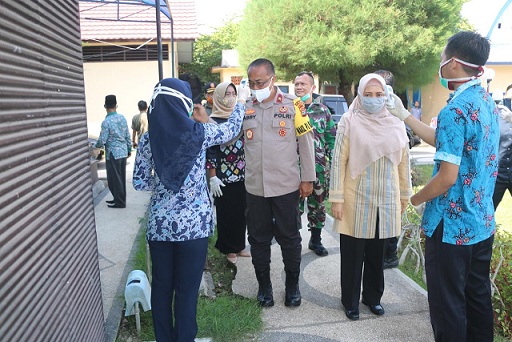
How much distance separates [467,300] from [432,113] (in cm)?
2219

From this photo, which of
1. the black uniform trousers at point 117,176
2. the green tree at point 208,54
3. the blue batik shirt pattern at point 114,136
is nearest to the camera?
the blue batik shirt pattern at point 114,136

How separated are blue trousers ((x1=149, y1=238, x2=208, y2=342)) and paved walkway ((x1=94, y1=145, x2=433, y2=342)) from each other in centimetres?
59

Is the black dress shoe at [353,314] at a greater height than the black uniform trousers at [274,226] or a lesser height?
lesser

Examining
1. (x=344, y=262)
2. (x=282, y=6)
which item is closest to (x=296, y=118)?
(x=344, y=262)

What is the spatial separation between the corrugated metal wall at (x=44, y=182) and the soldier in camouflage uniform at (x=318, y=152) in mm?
2635

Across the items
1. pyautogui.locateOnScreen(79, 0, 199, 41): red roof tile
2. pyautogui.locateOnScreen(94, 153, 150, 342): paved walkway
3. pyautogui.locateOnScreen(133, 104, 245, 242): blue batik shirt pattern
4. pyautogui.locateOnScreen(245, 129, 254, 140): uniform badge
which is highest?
pyautogui.locateOnScreen(79, 0, 199, 41): red roof tile

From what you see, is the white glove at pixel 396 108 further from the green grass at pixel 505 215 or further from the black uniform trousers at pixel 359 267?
the green grass at pixel 505 215

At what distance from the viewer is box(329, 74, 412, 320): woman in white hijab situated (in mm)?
3092

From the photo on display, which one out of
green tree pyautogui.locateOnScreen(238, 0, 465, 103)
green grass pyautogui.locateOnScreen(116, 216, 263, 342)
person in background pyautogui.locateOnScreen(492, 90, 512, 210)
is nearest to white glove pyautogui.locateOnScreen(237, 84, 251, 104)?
green grass pyautogui.locateOnScreen(116, 216, 263, 342)

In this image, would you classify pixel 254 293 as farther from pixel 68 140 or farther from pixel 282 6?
pixel 282 6

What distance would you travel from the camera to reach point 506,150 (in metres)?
4.25

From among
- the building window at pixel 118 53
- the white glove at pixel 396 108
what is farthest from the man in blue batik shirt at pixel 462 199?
the building window at pixel 118 53

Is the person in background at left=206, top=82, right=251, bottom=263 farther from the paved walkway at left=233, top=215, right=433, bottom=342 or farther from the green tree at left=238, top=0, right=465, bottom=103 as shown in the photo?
the green tree at left=238, top=0, right=465, bottom=103

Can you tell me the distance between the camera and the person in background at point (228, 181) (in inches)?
166
